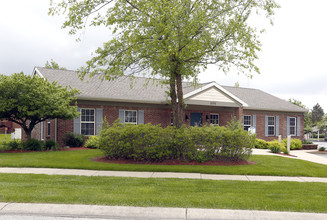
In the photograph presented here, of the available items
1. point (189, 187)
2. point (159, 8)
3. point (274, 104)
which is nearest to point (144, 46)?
point (159, 8)

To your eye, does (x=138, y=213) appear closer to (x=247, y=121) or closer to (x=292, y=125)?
(x=247, y=121)

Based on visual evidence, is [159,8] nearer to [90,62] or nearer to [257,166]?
[90,62]

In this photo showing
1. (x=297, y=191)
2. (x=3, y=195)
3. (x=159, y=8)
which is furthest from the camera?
(x=159, y=8)

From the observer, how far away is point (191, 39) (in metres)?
11.6

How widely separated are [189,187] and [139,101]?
12.9 m

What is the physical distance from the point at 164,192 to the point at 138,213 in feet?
4.92

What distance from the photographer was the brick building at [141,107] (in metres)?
19.4

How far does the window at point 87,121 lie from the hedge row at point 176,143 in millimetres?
7220

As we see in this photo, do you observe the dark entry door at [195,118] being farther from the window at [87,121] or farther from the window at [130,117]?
the window at [87,121]

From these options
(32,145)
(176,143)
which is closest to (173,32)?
(176,143)

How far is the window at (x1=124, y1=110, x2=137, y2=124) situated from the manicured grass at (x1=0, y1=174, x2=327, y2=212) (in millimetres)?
11655

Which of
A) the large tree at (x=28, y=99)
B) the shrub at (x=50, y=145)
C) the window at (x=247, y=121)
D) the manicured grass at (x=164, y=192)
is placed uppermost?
the large tree at (x=28, y=99)

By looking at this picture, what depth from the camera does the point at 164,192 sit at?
721 cm

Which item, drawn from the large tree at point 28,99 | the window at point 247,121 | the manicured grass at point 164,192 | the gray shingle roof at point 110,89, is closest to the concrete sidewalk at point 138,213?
the manicured grass at point 164,192
